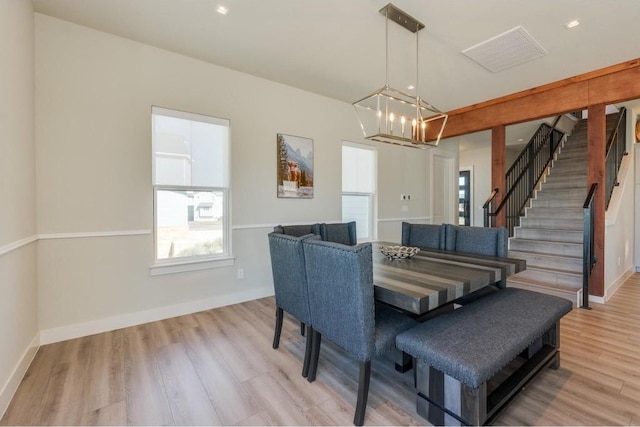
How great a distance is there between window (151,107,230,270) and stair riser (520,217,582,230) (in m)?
4.79

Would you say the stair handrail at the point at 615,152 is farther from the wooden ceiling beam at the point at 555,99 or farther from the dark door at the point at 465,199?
the dark door at the point at 465,199

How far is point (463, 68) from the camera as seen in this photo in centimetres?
333

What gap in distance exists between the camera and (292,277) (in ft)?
6.82

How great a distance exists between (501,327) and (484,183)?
24.1ft

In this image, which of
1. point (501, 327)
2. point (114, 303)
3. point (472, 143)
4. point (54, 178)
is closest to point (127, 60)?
point (54, 178)

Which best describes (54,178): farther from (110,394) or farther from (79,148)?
(110,394)

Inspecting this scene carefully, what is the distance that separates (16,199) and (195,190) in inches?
56.7

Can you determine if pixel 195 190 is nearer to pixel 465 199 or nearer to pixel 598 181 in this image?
pixel 598 181

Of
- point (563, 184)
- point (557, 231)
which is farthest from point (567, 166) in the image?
point (557, 231)

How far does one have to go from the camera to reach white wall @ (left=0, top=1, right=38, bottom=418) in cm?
175

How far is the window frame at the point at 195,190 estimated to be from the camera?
2.98 meters

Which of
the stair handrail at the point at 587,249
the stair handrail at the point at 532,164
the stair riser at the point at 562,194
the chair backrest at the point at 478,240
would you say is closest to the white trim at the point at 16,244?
the chair backrest at the point at 478,240

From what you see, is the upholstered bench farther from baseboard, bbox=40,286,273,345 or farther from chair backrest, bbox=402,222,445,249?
baseboard, bbox=40,286,273,345

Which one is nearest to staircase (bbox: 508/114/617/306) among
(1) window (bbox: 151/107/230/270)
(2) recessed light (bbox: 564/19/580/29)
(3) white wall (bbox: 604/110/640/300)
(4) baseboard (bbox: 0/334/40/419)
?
(3) white wall (bbox: 604/110/640/300)
